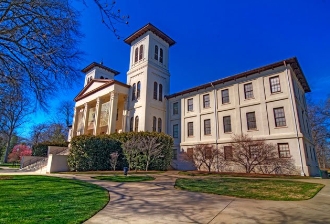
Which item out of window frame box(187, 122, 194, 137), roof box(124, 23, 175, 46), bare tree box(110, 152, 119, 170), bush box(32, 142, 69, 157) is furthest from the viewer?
bush box(32, 142, 69, 157)

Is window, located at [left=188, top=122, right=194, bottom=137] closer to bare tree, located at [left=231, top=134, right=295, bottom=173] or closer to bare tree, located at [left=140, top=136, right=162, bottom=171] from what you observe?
bare tree, located at [left=231, top=134, right=295, bottom=173]

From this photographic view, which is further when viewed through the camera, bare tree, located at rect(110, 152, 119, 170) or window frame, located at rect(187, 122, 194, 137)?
window frame, located at rect(187, 122, 194, 137)

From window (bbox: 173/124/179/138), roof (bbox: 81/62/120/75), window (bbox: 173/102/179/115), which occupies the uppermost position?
roof (bbox: 81/62/120/75)

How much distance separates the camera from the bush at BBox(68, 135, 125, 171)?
18062 millimetres

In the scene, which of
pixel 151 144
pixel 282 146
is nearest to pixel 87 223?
pixel 151 144

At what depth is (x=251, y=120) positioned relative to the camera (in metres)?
20.5

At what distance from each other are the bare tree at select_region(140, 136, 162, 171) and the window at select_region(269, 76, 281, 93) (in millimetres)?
12291

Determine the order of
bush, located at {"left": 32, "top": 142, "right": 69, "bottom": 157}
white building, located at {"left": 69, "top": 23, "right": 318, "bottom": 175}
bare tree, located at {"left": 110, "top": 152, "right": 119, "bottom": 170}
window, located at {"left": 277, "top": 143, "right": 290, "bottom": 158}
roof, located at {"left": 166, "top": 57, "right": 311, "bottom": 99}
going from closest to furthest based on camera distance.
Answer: window, located at {"left": 277, "top": 143, "right": 290, "bottom": 158}, bare tree, located at {"left": 110, "top": 152, "right": 119, "bottom": 170}, white building, located at {"left": 69, "top": 23, "right": 318, "bottom": 175}, roof, located at {"left": 166, "top": 57, "right": 311, "bottom": 99}, bush, located at {"left": 32, "top": 142, "right": 69, "bottom": 157}

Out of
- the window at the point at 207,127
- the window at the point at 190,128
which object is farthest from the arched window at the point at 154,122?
the window at the point at 207,127

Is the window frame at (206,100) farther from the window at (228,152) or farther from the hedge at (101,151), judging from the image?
the hedge at (101,151)

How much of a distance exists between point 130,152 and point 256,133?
12289 mm

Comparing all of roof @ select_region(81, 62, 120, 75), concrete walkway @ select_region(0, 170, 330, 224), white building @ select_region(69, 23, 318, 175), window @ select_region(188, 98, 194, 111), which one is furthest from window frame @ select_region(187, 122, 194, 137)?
roof @ select_region(81, 62, 120, 75)

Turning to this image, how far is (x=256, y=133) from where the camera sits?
19688 millimetres

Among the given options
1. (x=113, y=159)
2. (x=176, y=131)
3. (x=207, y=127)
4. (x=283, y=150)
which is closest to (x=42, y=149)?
(x=113, y=159)
